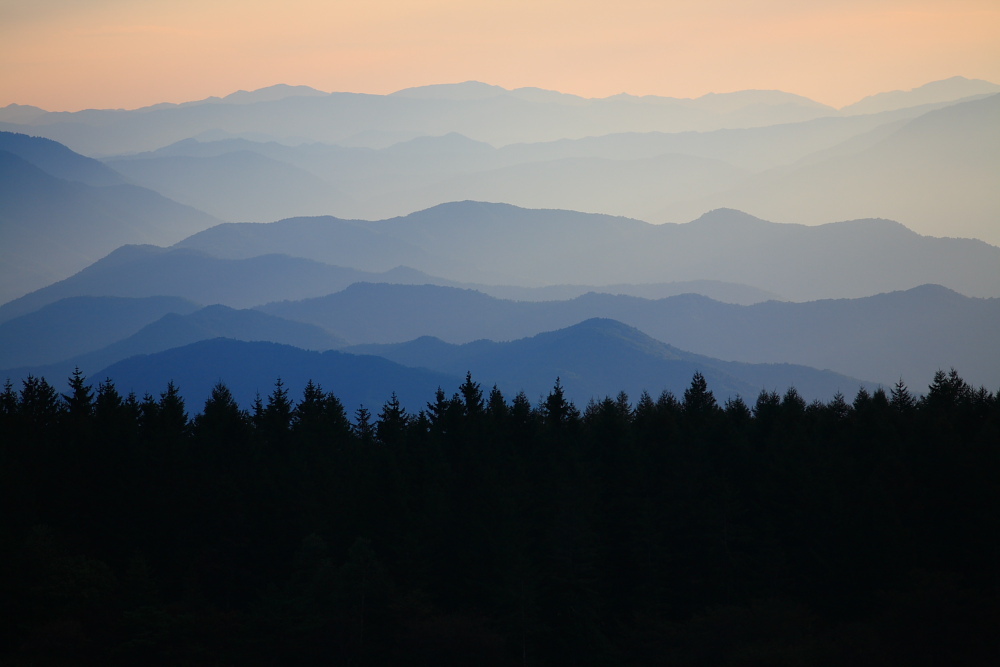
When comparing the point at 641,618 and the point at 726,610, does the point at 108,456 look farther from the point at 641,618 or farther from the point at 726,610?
the point at 726,610

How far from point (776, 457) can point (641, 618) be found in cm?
1365

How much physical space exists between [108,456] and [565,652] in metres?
31.4

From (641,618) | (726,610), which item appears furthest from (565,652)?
(726,610)

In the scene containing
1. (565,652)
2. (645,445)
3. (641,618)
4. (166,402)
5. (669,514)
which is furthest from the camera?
(166,402)

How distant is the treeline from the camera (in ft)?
155

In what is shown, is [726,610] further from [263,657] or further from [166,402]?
[166,402]

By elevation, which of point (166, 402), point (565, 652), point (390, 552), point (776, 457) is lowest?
point (565, 652)

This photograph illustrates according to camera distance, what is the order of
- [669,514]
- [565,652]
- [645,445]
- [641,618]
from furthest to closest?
[645,445]
[669,514]
[641,618]
[565,652]

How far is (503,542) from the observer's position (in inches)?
1982

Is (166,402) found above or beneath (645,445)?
above

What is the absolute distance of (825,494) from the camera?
171ft

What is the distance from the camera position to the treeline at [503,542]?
1860 inches

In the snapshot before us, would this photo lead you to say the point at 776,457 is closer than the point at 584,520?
No

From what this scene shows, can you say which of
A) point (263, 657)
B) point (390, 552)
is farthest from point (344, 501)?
point (263, 657)
